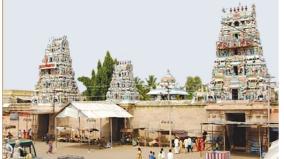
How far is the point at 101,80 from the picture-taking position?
27.6 meters

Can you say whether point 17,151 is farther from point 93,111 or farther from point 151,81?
point 151,81

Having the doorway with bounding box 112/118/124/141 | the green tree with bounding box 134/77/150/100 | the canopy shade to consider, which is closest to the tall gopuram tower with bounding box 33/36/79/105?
the doorway with bounding box 112/118/124/141

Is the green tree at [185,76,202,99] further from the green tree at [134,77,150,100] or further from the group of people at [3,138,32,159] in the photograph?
the group of people at [3,138,32,159]

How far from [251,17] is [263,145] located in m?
4.97

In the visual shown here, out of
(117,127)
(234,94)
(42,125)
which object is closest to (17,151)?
(234,94)

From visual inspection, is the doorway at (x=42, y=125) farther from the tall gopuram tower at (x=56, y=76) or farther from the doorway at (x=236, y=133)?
the doorway at (x=236, y=133)

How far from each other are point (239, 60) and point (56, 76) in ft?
34.4

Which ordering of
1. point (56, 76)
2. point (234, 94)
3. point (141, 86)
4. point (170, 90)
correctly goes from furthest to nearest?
point (141, 86), point (170, 90), point (56, 76), point (234, 94)

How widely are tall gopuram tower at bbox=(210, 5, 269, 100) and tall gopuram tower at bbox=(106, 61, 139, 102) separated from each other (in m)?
5.27

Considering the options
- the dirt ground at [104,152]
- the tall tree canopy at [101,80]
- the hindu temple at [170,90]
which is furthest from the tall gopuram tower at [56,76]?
the hindu temple at [170,90]

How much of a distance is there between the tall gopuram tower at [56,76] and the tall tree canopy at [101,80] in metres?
4.76

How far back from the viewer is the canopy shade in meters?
16.3

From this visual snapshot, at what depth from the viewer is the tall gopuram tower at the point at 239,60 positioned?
1534 centimetres
